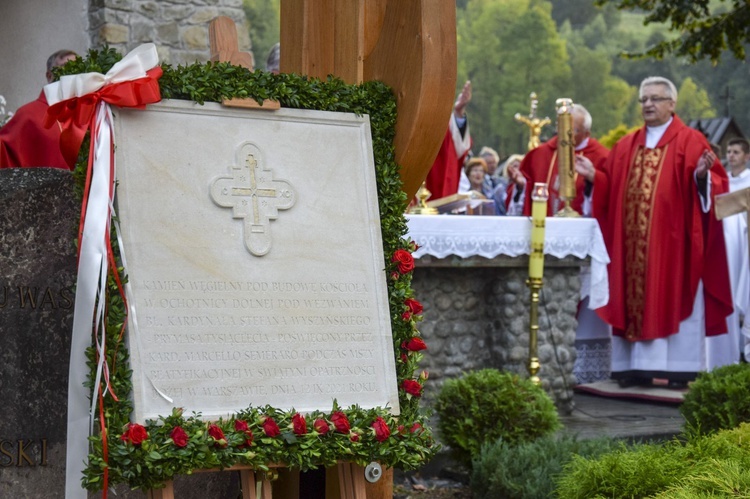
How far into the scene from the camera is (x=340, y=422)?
10.3ft

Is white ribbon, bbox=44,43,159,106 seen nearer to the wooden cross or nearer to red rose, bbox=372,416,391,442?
red rose, bbox=372,416,391,442

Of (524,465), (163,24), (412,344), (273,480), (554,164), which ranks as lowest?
(524,465)

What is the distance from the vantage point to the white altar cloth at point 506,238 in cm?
727

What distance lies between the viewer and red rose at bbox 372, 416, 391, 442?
3178mm

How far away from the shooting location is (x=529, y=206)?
31.1 ft

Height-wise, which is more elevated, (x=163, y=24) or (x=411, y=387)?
(x=163, y=24)

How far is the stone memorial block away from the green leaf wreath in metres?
0.56

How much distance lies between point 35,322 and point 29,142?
2.11 m

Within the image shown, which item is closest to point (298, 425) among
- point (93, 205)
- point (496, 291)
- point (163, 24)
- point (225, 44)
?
point (93, 205)

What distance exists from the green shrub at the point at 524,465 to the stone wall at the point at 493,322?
6.45 ft

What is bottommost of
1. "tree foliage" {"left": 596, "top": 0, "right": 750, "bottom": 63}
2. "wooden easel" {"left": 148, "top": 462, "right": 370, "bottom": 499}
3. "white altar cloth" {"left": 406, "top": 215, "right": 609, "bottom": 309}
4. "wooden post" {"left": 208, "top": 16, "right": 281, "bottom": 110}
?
"wooden easel" {"left": 148, "top": 462, "right": 370, "bottom": 499}

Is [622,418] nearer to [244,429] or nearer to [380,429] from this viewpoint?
[380,429]

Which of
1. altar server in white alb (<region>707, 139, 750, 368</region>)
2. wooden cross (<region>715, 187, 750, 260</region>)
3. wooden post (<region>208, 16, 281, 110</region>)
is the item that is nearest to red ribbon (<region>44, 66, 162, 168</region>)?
wooden post (<region>208, 16, 281, 110</region>)

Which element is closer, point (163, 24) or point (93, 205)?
point (93, 205)
